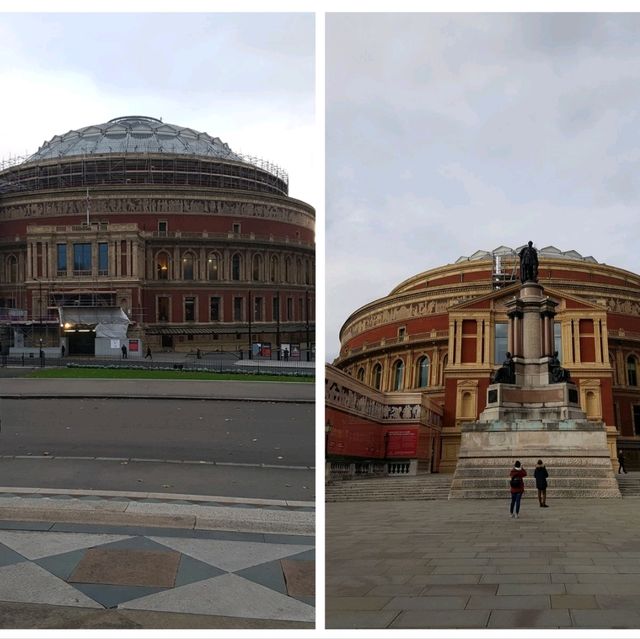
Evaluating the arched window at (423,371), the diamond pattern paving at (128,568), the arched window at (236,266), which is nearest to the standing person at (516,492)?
the diamond pattern paving at (128,568)

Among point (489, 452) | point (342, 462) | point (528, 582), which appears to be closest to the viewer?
point (528, 582)

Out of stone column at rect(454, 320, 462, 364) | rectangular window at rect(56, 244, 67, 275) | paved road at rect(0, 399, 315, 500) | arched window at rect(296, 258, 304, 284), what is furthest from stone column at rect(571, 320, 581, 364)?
rectangular window at rect(56, 244, 67, 275)

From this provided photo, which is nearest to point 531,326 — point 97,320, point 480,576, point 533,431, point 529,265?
point 529,265

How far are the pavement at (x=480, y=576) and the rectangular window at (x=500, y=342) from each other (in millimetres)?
24755

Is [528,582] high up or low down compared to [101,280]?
down

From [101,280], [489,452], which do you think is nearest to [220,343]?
[101,280]

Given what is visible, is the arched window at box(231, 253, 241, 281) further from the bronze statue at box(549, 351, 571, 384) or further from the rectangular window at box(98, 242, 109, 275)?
the bronze statue at box(549, 351, 571, 384)

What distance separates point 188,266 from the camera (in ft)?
→ 199

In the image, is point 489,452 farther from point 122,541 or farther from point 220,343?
point 220,343

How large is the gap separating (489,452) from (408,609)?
1410 cm

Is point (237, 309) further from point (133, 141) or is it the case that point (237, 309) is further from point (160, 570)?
point (160, 570)

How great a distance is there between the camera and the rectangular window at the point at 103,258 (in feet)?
182

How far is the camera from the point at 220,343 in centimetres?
5975

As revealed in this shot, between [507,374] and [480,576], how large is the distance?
16.3 meters
